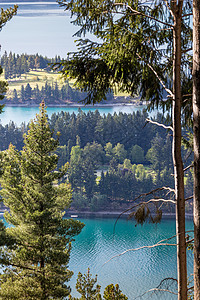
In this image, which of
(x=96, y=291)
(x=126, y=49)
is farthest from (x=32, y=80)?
(x=126, y=49)

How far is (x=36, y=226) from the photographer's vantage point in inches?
347

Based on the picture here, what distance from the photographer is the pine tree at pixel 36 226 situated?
8.48 m

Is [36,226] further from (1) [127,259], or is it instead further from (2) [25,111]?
(2) [25,111]

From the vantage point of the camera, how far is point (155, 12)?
10.0 feet

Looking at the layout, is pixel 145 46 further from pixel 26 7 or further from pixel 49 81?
→ pixel 49 81

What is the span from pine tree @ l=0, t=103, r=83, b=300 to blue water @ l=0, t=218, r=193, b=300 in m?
17.4

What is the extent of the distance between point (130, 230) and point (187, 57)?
4189 cm

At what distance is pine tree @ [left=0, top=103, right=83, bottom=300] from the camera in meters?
8.48

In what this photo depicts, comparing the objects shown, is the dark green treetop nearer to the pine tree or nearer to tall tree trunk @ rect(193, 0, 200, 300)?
tall tree trunk @ rect(193, 0, 200, 300)

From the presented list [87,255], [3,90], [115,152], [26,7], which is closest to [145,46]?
[3,90]

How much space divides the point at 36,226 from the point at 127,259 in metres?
27.8

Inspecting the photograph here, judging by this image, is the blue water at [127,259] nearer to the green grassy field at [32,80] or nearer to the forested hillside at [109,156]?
the forested hillside at [109,156]

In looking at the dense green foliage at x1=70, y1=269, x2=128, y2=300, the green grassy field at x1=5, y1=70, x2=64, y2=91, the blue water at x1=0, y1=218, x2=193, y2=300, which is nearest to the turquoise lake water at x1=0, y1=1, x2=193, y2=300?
the blue water at x1=0, y1=218, x2=193, y2=300

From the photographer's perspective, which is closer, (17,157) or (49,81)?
(17,157)
